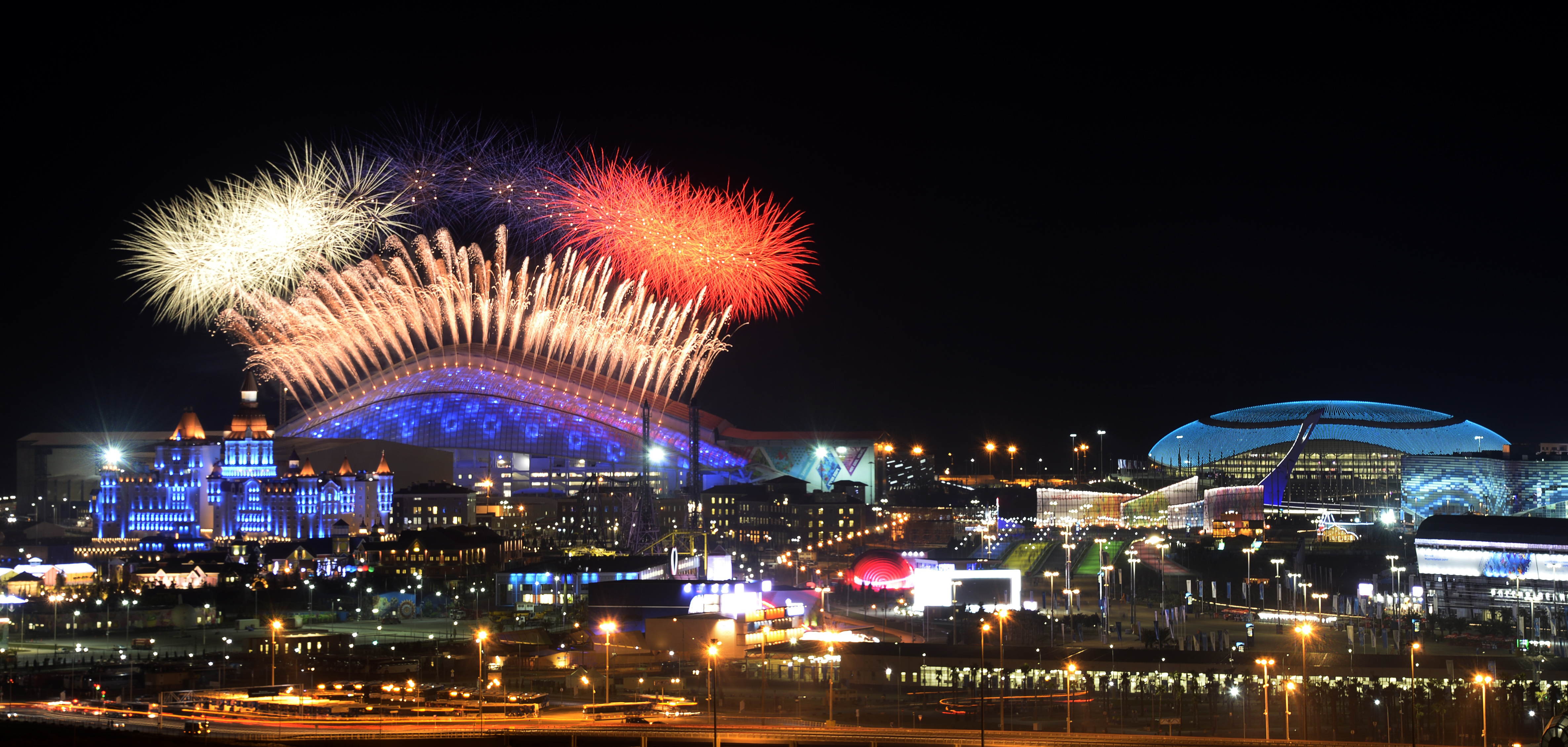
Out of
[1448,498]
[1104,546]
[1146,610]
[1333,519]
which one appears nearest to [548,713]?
[1146,610]

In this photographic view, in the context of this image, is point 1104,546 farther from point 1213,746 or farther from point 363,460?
point 1213,746

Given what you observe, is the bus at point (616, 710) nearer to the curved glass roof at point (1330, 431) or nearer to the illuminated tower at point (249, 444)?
the illuminated tower at point (249, 444)

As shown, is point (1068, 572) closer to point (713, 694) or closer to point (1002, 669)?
point (1002, 669)

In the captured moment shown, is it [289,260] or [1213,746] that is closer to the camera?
[1213,746]

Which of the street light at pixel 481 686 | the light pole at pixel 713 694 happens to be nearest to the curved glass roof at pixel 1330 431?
the light pole at pixel 713 694

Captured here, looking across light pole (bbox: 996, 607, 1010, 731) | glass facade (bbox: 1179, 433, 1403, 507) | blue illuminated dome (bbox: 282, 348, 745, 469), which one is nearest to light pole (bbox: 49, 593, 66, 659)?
light pole (bbox: 996, 607, 1010, 731)

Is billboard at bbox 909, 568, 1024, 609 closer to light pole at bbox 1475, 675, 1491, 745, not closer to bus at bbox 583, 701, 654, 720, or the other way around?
light pole at bbox 1475, 675, 1491, 745
